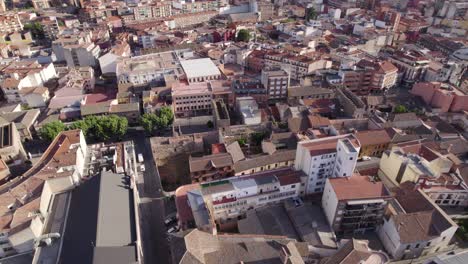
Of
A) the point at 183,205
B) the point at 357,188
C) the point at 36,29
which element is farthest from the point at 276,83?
the point at 36,29

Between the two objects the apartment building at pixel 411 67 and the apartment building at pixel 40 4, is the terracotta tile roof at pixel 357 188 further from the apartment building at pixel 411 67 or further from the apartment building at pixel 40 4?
the apartment building at pixel 40 4

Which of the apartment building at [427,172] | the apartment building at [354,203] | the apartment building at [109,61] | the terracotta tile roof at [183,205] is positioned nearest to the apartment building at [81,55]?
the apartment building at [109,61]

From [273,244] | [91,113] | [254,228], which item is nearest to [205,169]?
[254,228]

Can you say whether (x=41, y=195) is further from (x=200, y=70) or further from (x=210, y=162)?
(x=200, y=70)

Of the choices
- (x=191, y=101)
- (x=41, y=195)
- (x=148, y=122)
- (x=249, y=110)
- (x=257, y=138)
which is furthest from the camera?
(x=191, y=101)

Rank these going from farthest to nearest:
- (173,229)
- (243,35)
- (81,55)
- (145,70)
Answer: (243,35) → (81,55) → (145,70) → (173,229)

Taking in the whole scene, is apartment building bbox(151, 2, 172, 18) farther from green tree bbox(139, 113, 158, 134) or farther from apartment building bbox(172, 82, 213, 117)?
green tree bbox(139, 113, 158, 134)

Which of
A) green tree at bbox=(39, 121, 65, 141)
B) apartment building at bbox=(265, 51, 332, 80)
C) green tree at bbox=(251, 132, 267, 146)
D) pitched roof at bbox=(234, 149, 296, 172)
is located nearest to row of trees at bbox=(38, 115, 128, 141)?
green tree at bbox=(39, 121, 65, 141)
